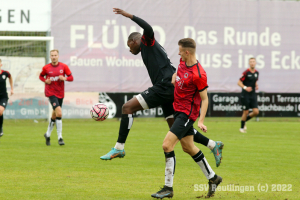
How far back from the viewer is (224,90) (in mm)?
23609

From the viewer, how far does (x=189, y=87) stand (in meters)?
5.94

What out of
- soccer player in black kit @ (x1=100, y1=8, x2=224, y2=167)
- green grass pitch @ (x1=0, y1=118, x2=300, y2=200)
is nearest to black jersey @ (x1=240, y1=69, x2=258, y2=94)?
green grass pitch @ (x1=0, y1=118, x2=300, y2=200)

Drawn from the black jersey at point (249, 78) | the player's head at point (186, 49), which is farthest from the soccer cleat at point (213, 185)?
the black jersey at point (249, 78)

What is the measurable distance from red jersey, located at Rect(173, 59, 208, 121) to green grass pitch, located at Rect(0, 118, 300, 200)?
122 centimetres

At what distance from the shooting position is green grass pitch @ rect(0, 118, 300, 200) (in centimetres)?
619

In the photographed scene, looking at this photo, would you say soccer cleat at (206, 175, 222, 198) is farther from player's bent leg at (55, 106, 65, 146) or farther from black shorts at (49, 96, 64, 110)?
black shorts at (49, 96, 64, 110)

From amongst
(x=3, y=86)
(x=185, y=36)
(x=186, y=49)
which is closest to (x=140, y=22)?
(x=186, y=49)

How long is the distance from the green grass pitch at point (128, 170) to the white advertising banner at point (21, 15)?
933 centimetres

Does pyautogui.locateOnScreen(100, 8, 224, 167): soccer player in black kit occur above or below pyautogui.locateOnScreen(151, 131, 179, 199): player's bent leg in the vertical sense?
above

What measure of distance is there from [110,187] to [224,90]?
17813mm

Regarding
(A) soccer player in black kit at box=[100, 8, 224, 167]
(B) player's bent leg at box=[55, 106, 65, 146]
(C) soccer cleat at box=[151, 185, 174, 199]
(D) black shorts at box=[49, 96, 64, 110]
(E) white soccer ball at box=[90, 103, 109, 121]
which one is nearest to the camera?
(C) soccer cleat at box=[151, 185, 174, 199]

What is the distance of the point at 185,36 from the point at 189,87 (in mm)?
17734

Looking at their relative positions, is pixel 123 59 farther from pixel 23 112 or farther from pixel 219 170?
pixel 219 170

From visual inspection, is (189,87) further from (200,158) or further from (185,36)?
(185,36)
